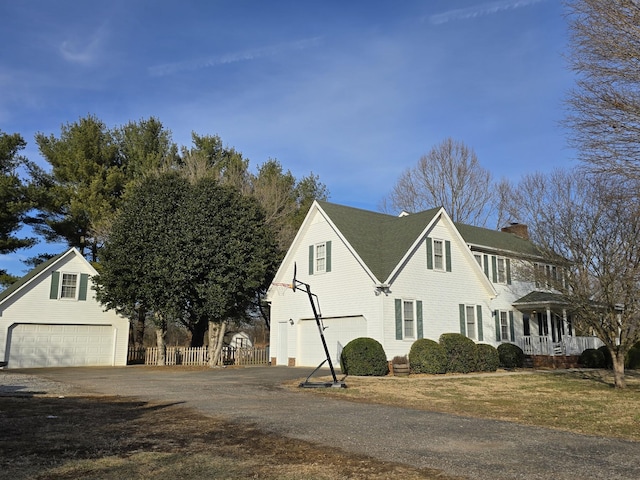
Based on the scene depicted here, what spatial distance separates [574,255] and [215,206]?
55.8 feet

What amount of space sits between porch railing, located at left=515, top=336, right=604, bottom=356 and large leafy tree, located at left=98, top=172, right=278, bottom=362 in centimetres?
1420

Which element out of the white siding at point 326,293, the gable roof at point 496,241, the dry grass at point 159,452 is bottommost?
the dry grass at point 159,452

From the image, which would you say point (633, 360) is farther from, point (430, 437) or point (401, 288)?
point (430, 437)

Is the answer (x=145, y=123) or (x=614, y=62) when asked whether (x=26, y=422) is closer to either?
(x=614, y=62)

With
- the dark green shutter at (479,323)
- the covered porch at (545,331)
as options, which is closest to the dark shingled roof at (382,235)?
the covered porch at (545,331)

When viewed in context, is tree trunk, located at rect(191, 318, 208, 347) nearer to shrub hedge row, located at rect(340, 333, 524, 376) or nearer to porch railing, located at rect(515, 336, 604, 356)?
shrub hedge row, located at rect(340, 333, 524, 376)

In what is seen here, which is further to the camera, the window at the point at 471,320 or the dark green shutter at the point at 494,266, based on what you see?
the dark green shutter at the point at 494,266

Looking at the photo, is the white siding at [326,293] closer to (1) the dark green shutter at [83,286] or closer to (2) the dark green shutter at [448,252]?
(2) the dark green shutter at [448,252]

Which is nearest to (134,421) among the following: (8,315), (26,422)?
(26,422)

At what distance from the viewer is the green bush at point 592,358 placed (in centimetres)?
2633

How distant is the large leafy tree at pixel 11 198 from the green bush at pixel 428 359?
25137mm

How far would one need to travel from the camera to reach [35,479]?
18.4 feet

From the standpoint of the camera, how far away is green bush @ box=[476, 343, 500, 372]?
74.0ft

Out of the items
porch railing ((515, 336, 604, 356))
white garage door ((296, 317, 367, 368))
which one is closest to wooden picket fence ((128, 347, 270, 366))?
white garage door ((296, 317, 367, 368))
